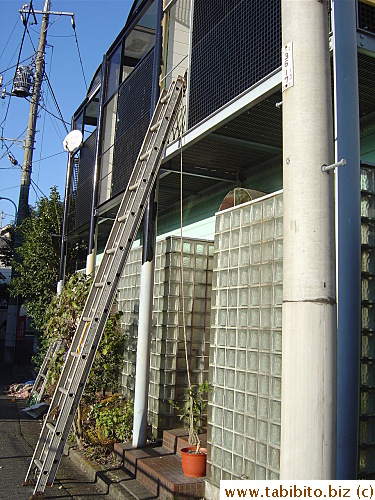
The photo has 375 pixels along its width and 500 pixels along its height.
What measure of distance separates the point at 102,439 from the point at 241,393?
339cm

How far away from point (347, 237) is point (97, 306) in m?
3.23

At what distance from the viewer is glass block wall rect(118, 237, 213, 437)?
7.91 metres

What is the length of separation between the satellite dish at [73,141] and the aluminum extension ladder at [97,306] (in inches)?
244

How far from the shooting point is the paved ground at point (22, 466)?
20.4 feet

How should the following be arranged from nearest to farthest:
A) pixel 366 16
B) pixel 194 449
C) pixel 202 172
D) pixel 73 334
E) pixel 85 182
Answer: pixel 366 16
pixel 194 449
pixel 73 334
pixel 202 172
pixel 85 182

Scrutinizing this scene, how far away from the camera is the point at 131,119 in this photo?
944cm

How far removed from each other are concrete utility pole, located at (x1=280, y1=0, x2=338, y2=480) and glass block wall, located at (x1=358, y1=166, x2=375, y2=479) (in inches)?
79.5

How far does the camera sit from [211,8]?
6754 millimetres

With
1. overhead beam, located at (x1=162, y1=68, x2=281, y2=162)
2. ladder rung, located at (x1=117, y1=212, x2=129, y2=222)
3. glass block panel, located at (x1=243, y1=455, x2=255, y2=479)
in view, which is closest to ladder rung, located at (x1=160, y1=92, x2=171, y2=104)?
overhead beam, located at (x1=162, y1=68, x2=281, y2=162)

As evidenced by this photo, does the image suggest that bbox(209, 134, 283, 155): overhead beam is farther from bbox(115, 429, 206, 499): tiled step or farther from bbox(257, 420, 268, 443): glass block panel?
bbox(115, 429, 206, 499): tiled step

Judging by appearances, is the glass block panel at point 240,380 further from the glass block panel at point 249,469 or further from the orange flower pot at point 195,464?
the orange flower pot at point 195,464

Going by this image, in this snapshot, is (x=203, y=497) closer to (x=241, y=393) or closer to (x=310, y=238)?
(x=241, y=393)

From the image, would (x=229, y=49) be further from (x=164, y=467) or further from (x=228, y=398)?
(x=164, y=467)

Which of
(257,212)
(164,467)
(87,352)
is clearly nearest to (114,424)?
(164,467)
